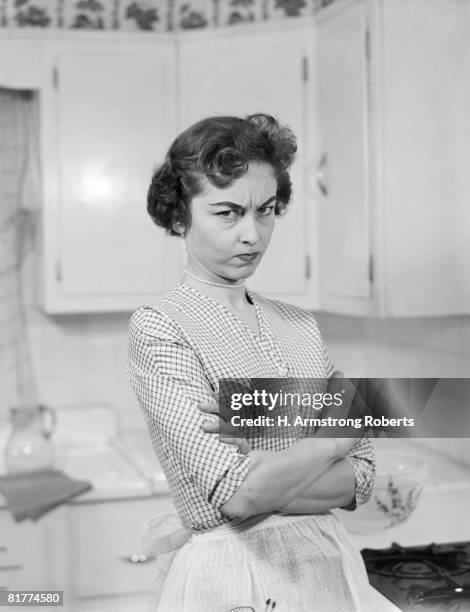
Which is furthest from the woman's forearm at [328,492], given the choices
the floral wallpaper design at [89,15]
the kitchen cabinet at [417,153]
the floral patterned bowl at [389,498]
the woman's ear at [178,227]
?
the floral wallpaper design at [89,15]

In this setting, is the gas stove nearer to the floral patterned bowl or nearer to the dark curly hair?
the floral patterned bowl

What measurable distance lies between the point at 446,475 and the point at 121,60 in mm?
982

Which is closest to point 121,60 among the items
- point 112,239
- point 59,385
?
point 112,239

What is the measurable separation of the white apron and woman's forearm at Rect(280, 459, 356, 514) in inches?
1.0

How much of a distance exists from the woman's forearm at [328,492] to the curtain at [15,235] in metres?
1.18

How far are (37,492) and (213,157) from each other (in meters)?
0.92

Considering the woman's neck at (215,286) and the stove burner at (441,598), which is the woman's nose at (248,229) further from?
the stove burner at (441,598)

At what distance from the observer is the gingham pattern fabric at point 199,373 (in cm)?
72

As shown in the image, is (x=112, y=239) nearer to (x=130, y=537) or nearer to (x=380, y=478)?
Answer: (x=130, y=537)

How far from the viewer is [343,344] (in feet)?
6.64

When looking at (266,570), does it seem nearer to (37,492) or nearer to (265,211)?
(265,211)

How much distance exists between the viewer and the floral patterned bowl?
117cm

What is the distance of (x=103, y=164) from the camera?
1.72 meters

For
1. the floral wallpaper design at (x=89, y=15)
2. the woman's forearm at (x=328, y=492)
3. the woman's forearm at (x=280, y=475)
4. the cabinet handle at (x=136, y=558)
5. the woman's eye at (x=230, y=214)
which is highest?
the floral wallpaper design at (x=89, y=15)
